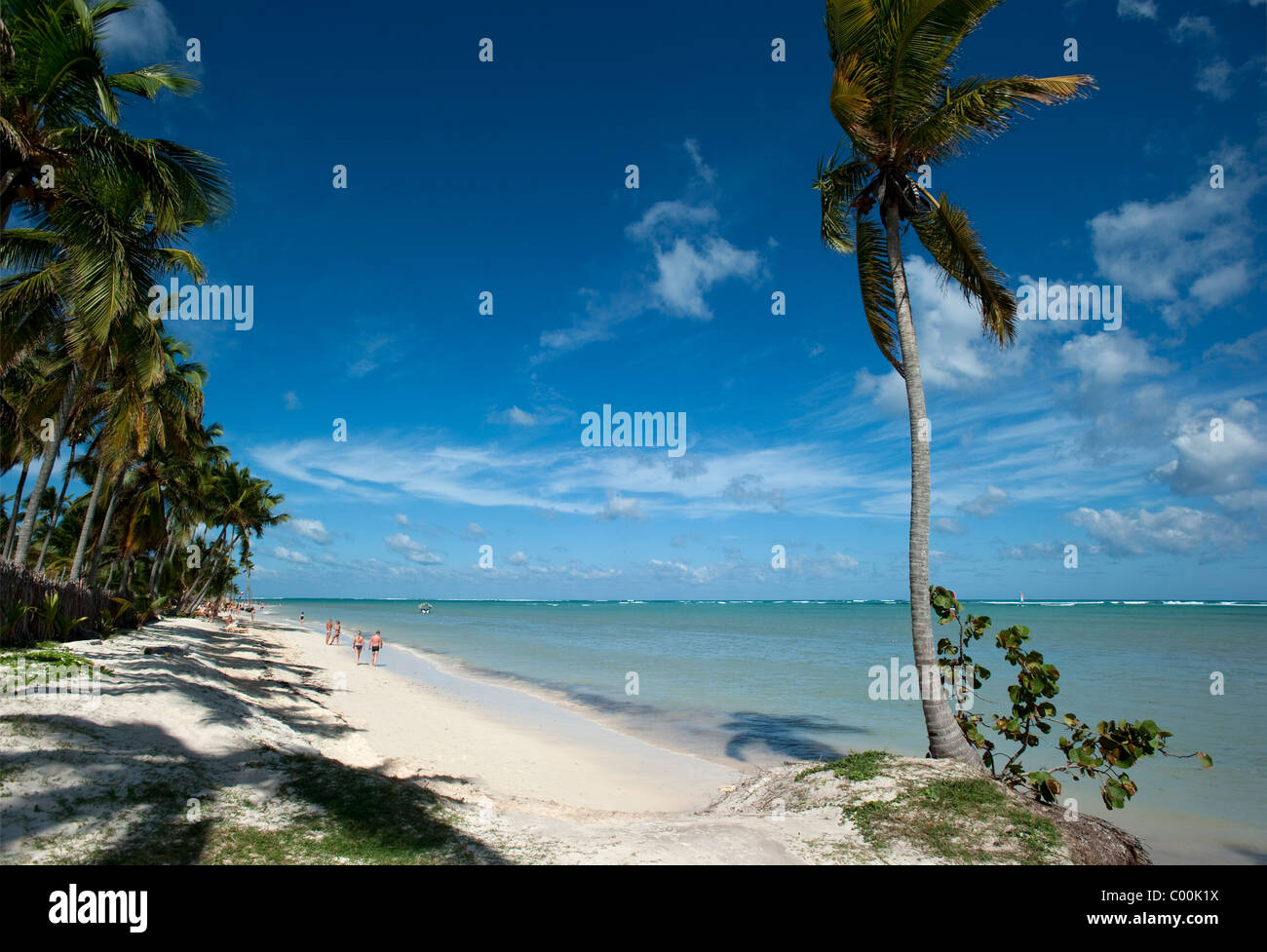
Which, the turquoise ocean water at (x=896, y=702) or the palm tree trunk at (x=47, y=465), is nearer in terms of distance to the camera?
the turquoise ocean water at (x=896, y=702)

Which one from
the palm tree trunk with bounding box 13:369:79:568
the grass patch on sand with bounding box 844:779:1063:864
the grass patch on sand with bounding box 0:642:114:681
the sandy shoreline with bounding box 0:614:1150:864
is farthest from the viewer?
the palm tree trunk with bounding box 13:369:79:568

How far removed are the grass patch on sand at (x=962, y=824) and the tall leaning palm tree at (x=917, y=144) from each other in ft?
3.38

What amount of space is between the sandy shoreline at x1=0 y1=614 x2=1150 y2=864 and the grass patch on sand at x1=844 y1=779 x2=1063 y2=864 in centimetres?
5

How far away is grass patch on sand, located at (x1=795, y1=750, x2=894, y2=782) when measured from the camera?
25.2 ft

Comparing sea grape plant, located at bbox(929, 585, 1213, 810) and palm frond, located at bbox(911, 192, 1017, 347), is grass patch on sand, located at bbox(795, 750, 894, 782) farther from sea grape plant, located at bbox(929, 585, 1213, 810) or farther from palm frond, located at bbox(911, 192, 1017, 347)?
palm frond, located at bbox(911, 192, 1017, 347)

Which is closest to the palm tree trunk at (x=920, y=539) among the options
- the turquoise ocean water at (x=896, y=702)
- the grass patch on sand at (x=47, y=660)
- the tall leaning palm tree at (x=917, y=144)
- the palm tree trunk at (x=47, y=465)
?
the tall leaning palm tree at (x=917, y=144)

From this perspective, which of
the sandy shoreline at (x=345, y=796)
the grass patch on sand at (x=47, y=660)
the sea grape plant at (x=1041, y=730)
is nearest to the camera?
the sandy shoreline at (x=345, y=796)

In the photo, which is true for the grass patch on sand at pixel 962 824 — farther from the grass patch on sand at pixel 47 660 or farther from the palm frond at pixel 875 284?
the grass patch on sand at pixel 47 660

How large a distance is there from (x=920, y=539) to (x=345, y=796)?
295 inches

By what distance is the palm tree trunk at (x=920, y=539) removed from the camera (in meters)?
7.88

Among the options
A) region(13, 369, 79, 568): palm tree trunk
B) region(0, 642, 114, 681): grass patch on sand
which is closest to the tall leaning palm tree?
region(0, 642, 114, 681): grass patch on sand
